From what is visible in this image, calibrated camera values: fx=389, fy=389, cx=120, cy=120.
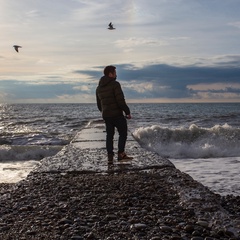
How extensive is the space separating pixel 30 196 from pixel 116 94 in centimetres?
290

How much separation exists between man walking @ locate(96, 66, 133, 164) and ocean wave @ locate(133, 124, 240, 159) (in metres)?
5.21

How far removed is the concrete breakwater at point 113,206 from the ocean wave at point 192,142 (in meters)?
6.42

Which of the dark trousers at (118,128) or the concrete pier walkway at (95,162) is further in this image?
the dark trousers at (118,128)

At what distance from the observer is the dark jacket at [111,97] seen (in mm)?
7000

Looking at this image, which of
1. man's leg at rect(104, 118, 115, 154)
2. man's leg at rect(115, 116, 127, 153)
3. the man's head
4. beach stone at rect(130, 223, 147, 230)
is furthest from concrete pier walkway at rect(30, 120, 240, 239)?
the man's head

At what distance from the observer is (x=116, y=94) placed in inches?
276

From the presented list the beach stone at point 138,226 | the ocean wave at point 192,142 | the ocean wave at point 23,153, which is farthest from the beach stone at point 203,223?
the ocean wave at point 23,153

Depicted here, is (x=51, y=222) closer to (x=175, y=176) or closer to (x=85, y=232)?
(x=85, y=232)

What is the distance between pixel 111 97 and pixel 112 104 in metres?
0.14

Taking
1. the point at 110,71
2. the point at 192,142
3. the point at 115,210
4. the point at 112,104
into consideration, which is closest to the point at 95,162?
the point at 112,104

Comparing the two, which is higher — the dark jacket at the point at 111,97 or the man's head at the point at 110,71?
the man's head at the point at 110,71

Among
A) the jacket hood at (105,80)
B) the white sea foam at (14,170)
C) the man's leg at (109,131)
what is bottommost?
the white sea foam at (14,170)

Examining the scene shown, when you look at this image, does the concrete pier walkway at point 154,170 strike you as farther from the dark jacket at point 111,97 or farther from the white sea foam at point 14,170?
the dark jacket at point 111,97

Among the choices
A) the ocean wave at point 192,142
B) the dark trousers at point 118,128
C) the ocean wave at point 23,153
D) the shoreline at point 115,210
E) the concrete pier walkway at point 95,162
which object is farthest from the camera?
the ocean wave at point 192,142
